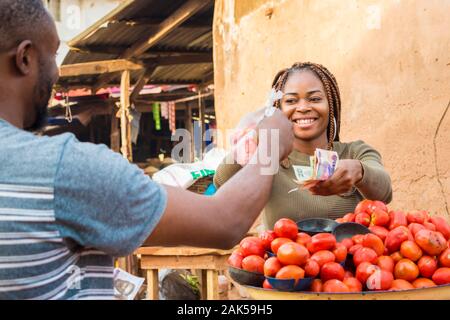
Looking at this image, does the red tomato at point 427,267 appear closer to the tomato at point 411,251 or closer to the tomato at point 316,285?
the tomato at point 411,251

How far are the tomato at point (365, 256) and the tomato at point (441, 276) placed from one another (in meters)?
0.20

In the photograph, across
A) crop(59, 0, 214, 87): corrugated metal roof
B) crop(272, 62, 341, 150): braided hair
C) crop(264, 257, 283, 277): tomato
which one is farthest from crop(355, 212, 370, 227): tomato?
crop(59, 0, 214, 87): corrugated metal roof

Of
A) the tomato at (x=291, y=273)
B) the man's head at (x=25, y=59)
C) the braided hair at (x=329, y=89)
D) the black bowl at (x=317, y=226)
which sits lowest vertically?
the tomato at (x=291, y=273)

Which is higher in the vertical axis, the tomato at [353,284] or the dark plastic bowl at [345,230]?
the dark plastic bowl at [345,230]

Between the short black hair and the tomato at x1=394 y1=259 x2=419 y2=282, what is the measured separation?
1.34 m

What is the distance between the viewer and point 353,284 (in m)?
1.74

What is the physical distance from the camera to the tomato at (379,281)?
5.62ft

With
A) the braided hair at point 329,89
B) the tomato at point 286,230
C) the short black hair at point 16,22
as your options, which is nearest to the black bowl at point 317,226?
the tomato at point 286,230

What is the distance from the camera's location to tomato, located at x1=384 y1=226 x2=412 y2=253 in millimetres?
1943

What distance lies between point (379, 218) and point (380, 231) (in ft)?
0.24

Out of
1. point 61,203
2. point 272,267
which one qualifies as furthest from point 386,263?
point 61,203

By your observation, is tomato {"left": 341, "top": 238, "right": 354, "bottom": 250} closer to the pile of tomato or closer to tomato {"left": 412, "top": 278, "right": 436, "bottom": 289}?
the pile of tomato
